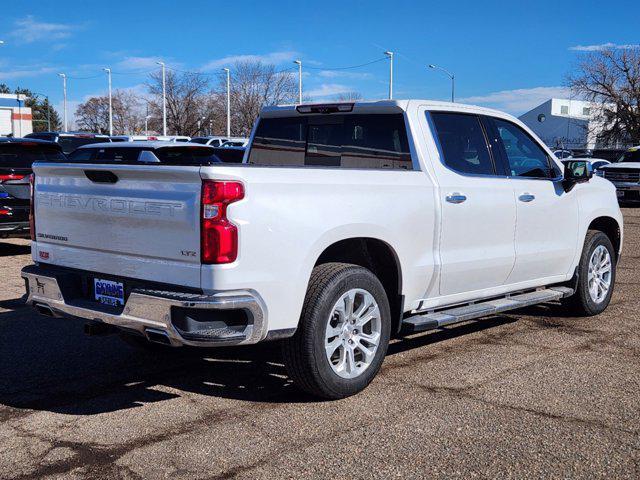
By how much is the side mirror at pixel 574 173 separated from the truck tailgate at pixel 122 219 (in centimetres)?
393

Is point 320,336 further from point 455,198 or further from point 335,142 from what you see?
point 335,142

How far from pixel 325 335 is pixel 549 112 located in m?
88.4

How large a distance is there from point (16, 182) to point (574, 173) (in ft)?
26.5

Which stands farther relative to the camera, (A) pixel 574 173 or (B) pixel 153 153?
(B) pixel 153 153

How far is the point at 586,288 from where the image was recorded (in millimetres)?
7297

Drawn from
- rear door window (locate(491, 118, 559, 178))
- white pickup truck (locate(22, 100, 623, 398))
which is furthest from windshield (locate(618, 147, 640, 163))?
rear door window (locate(491, 118, 559, 178))

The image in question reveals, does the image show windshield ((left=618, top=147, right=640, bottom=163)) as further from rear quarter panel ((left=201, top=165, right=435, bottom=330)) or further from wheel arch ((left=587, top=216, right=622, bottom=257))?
rear quarter panel ((left=201, top=165, right=435, bottom=330))

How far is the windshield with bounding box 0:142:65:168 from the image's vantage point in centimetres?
1142

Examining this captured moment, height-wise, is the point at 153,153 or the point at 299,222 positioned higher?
the point at 153,153

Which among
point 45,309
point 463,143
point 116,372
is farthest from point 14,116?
point 463,143

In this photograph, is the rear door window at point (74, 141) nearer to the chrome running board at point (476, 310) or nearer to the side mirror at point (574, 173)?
the side mirror at point (574, 173)

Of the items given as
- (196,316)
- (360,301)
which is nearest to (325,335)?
(360,301)

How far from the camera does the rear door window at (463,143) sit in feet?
19.0

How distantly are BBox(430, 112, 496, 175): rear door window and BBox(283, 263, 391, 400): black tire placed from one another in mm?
1421
